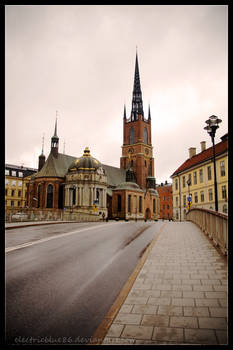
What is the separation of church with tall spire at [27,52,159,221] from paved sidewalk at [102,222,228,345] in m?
27.8

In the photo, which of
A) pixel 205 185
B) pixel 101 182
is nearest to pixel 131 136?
pixel 101 182

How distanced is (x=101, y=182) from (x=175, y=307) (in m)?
56.6

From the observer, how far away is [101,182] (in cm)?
6066

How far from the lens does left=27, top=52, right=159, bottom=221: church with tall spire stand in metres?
57.1

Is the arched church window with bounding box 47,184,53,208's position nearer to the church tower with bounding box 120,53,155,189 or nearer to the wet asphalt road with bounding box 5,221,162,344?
the church tower with bounding box 120,53,155,189

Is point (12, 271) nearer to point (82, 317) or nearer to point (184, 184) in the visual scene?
point (82, 317)

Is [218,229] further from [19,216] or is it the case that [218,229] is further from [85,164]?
[85,164]

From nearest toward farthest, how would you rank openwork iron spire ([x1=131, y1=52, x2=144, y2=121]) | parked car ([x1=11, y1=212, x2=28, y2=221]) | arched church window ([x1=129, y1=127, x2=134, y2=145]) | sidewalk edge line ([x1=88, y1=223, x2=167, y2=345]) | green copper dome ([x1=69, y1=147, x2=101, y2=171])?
sidewalk edge line ([x1=88, y1=223, x2=167, y2=345])
parked car ([x1=11, y1=212, x2=28, y2=221])
green copper dome ([x1=69, y1=147, x2=101, y2=171])
arched church window ([x1=129, y1=127, x2=134, y2=145])
openwork iron spire ([x1=131, y1=52, x2=144, y2=121])

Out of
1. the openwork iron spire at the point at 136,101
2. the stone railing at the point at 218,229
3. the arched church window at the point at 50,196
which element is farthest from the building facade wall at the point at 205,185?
the openwork iron spire at the point at 136,101

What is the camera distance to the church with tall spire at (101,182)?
187ft

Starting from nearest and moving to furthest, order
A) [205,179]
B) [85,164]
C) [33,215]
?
[33,215] → [205,179] → [85,164]

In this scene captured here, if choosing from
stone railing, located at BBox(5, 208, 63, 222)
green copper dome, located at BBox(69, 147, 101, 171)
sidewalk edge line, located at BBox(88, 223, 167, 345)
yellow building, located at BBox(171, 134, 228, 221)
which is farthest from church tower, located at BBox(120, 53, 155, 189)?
sidewalk edge line, located at BBox(88, 223, 167, 345)

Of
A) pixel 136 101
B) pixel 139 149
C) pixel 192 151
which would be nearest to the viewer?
pixel 192 151

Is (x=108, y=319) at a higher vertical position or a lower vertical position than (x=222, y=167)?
lower
